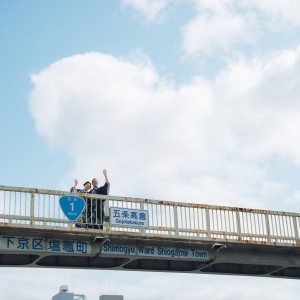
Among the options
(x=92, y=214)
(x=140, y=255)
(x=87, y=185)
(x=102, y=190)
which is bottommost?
(x=140, y=255)

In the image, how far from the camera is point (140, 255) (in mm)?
22797

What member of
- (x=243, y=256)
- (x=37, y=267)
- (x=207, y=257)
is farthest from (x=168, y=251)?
(x=37, y=267)

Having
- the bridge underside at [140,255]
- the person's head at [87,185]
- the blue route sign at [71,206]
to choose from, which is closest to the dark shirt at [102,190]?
the person's head at [87,185]

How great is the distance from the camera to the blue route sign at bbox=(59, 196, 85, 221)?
70.5 feet

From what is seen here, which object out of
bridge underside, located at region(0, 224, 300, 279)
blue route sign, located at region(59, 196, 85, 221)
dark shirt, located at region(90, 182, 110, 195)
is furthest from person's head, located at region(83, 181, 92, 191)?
bridge underside, located at region(0, 224, 300, 279)

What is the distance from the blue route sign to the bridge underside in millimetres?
636

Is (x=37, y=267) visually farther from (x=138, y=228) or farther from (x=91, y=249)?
(x=138, y=228)

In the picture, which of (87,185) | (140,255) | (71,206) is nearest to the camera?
(71,206)

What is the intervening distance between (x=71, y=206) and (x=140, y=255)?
3.29 meters

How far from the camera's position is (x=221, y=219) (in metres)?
23.9

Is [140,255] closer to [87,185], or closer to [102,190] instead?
[102,190]

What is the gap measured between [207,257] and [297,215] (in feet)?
14.7

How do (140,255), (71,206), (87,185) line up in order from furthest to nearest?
(140,255) < (87,185) < (71,206)

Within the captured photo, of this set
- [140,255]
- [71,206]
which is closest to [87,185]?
[71,206]
